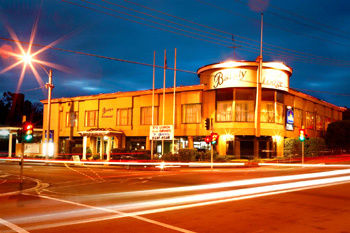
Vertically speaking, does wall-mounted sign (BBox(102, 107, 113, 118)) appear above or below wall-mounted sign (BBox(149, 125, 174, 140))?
above

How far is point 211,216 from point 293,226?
87.5 inches

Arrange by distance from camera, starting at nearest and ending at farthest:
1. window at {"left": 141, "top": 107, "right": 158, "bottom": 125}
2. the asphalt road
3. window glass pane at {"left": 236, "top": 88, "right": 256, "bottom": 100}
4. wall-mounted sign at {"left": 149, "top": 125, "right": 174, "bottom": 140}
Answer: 1. the asphalt road
2. wall-mounted sign at {"left": 149, "top": 125, "right": 174, "bottom": 140}
3. window glass pane at {"left": 236, "top": 88, "right": 256, "bottom": 100}
4. window at {"left": 141, "top": 107, "right": 158, "bottom": 125}

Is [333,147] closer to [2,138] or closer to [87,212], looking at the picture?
[87,212]

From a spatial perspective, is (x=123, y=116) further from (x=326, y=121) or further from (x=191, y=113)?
(x=326, y=121)

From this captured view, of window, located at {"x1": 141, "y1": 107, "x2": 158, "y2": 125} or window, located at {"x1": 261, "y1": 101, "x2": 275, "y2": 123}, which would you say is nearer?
window, located at {"x1": 261, "y1": 101, "x2": 275, "y2": 123}

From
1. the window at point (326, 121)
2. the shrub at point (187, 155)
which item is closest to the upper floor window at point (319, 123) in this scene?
the window at point (326, 121)

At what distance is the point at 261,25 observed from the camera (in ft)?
108

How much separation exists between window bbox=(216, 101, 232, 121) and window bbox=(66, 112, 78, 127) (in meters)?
22.4

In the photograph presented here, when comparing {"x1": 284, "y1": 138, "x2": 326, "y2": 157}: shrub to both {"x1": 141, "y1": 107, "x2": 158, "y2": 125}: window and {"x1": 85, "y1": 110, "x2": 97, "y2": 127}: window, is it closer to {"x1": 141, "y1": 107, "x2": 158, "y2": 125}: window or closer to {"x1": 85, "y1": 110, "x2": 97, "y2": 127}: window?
{"x1": 141, "y1": 107, "x2": 158, "y2": 125}: window

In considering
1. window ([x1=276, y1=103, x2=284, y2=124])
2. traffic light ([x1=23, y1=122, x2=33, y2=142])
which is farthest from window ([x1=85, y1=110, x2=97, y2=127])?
traffic light ([x1=23, y1=122, x2=33, y2=142])

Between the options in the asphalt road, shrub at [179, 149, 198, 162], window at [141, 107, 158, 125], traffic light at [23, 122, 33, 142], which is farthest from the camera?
window at [141, 107, 158, 125]

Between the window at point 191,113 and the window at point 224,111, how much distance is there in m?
2.26

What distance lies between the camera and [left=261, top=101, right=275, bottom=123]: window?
39250 millimetres

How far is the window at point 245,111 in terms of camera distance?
38.8 meters
